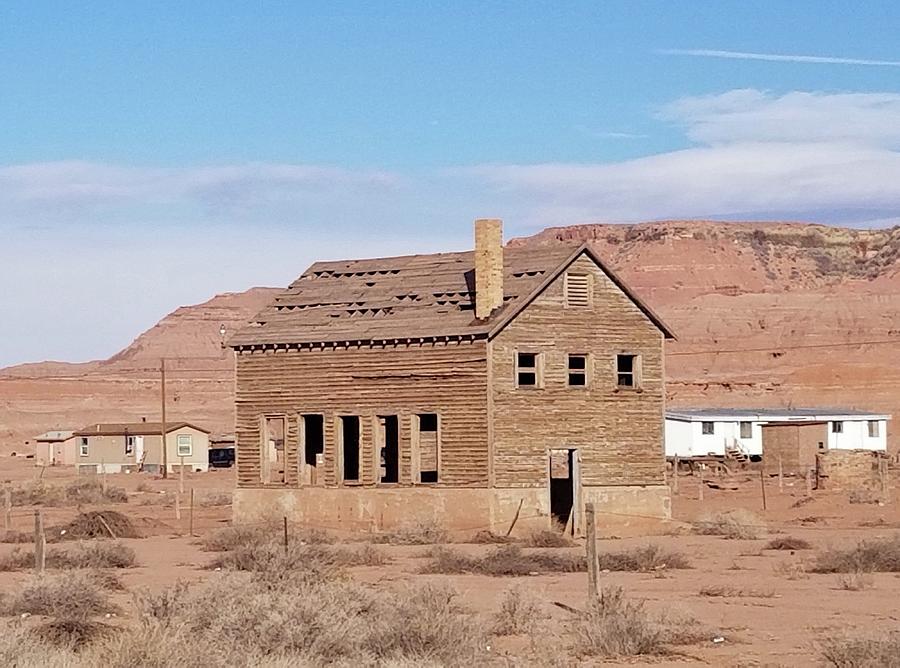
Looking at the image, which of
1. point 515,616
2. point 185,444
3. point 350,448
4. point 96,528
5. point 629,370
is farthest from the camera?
point 185,444

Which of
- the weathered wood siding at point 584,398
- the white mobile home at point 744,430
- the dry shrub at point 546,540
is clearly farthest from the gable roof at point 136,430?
the dry shrub at point 546,540

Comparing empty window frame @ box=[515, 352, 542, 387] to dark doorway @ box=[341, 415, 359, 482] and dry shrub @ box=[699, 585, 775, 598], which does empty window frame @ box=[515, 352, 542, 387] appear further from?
dry shrub @ box=[699, 585, 775, 598]

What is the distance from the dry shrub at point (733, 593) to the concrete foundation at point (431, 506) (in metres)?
10.8

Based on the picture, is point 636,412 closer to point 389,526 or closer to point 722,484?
point 389,526

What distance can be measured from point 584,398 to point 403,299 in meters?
4.79

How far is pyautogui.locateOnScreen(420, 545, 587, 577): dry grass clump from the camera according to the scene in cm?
2639

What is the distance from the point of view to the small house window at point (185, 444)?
80375mm

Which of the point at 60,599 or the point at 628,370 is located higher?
the point at 628,370

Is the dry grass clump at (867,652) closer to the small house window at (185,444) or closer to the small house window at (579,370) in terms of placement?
the small house window at (579,370)

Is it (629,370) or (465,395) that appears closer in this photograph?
(465,395)

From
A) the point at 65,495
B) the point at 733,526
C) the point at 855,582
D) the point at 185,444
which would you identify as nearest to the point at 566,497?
the point at 733,526

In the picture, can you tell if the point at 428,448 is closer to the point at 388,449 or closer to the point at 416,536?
the point at 388,449

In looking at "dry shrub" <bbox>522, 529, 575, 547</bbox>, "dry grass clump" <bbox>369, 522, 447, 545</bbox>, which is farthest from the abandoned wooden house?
"dry shrub" <bbox>522, 529, 575, 547</bbox>

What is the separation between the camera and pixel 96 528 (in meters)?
36.7
